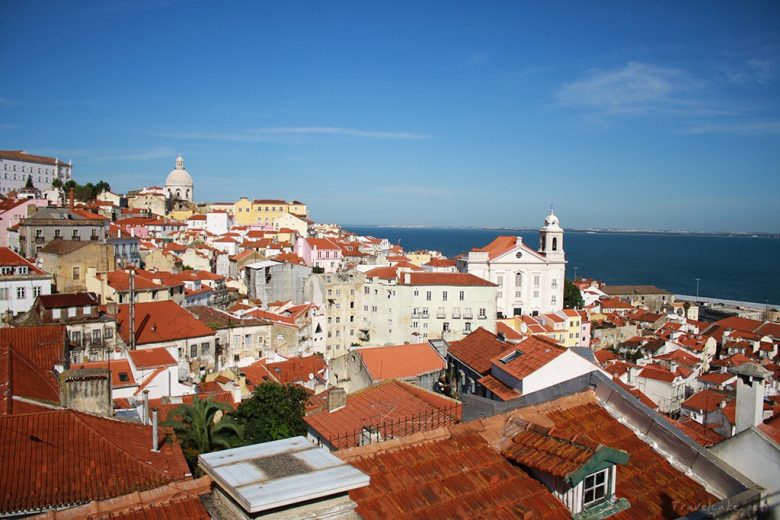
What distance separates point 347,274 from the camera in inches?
1640

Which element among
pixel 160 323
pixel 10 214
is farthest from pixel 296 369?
A: pixel 10 214

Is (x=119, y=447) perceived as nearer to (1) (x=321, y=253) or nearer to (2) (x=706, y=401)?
(2) (x=706, y=401)

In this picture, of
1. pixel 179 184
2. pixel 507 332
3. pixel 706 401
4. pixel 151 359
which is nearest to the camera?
pixel 151 359

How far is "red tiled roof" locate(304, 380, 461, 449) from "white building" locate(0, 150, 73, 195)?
8271 cm

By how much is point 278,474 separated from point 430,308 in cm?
3610

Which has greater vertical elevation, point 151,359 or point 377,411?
point 377,411

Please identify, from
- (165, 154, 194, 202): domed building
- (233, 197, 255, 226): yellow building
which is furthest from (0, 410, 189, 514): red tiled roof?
(165, 154, 194, 202): domed building

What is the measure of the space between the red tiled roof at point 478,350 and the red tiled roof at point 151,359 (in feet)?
38.1

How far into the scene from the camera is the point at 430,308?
130 ft

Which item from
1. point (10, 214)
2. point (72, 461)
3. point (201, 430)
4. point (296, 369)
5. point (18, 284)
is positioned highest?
point (10, 214)

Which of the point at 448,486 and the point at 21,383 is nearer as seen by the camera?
the point at 448,486

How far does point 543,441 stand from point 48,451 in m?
7.09

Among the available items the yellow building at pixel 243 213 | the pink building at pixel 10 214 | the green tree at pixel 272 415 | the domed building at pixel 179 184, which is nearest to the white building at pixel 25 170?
the domed building at pixel 179 184

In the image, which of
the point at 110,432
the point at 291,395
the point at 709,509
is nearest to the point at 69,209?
the point at 291,395
